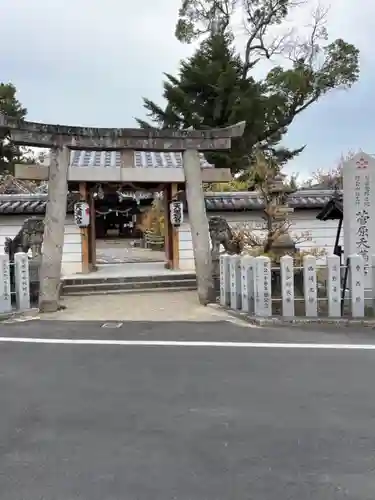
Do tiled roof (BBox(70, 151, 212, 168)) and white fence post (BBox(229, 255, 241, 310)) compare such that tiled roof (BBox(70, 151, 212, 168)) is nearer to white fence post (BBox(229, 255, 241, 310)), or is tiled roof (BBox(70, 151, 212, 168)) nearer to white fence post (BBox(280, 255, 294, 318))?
white fence post (BBox(229, 255, 241, 310))

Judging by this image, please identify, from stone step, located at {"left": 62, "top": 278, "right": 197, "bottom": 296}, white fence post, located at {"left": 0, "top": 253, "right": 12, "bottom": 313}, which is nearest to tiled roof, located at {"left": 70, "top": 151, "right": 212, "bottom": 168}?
stone step, located at {"left": 62, "top": 278, "right": 197, "bottom": 296}

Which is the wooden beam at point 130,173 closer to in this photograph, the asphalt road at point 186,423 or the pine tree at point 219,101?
the asphalt road at point 186,423

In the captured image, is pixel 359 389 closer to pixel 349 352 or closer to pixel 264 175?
pixel 349 352

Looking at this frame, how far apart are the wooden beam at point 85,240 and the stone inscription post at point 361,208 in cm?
808

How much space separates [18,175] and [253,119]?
19.6 meters

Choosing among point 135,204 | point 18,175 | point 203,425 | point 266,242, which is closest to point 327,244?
point 266,242

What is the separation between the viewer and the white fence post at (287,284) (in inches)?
353

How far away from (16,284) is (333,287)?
6214 mm

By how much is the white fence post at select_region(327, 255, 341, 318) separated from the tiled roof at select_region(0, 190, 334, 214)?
329 inches

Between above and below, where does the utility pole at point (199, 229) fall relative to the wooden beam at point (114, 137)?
below

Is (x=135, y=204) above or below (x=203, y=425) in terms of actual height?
above

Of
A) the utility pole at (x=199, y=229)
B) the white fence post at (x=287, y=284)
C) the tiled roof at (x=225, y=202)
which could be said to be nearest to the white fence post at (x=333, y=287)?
the white fence post at (x=287, y=284)

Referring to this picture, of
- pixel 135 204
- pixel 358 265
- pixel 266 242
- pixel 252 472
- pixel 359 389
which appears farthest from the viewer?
pixel 135 204

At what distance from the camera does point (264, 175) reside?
11.3m
